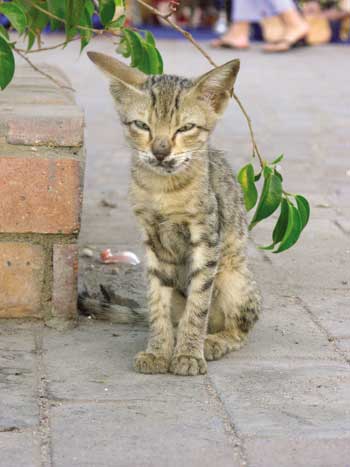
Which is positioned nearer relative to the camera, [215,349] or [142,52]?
[215,349]

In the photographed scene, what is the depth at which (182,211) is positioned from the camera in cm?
411

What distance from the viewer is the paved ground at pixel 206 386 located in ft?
10.6

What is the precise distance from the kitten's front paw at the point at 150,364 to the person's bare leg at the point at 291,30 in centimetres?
950

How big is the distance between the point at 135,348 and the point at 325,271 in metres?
1.43

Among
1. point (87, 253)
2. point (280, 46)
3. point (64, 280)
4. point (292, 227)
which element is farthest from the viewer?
point (280, 46)

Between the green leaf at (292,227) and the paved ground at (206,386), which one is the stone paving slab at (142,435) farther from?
the green leaf at (292,227)

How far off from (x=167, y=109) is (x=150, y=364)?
973mm

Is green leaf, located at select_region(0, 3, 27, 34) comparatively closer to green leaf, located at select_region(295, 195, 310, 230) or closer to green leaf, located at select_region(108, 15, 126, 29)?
green leaf, located at select_region(108, 15, 126, 29)

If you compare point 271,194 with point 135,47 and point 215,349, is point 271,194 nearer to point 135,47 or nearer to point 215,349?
point 215,349

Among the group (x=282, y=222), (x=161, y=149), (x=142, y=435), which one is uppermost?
(x=161, y=149)

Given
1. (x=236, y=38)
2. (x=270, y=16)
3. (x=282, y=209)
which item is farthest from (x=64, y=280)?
(x=270, y=16)

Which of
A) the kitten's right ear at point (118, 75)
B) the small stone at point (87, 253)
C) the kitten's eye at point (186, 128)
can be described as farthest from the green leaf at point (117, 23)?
the small stone at point (87, 253)

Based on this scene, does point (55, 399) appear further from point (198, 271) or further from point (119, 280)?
point (119, 280)

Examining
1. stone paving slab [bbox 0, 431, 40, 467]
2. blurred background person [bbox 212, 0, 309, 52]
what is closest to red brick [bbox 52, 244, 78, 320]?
stone paving slab [bbox 0, 431, 40, 467]
